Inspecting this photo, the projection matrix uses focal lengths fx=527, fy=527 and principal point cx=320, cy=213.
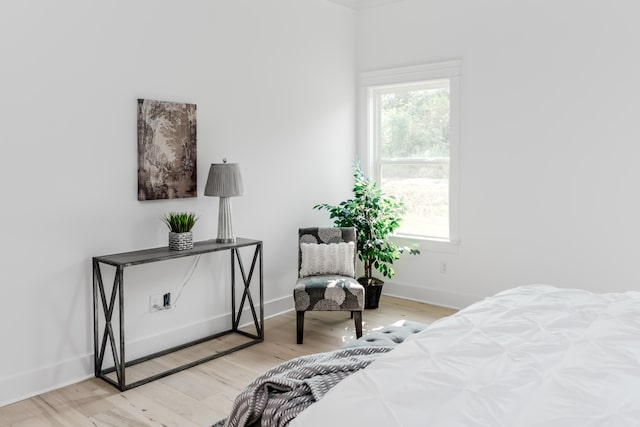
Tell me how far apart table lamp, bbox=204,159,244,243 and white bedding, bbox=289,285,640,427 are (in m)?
1.95

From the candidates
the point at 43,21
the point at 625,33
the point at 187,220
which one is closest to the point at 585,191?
the point at 625,33

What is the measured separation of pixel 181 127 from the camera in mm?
3658

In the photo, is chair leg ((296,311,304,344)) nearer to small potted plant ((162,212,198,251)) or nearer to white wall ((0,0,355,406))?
white wall ((0,0,355,406))

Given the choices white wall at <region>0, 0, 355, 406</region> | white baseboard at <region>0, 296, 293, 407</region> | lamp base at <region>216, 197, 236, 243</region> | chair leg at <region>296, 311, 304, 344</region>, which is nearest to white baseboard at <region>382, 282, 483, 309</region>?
white wall at <region>0, 0, 355, 406</region>

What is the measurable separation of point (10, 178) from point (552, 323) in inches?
111

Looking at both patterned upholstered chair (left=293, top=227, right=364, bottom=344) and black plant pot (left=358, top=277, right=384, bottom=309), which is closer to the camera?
patterned upholstered chair (left=293, top=227, right=364, bottom=344)

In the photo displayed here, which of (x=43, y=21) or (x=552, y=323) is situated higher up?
(x=43, y=21)

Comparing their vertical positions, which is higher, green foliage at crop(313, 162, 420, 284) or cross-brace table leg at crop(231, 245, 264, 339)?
green foliage at crop(313, 162, 420, 284)

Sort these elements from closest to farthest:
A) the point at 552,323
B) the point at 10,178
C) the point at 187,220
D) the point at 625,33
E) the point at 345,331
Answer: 1. the point at 552,323
2. the point at 10,178
3. the point at 187,220
4. the point at 625,33
5. the point at 345,331

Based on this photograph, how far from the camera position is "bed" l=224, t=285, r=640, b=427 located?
139cm

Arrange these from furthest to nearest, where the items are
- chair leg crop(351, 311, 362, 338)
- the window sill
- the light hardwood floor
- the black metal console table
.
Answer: the window sill
chair leg crop(351, 311, 362, 338)
the black metal console table
the light hardwood floor

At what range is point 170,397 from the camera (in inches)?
117

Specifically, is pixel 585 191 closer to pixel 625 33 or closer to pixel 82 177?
pixel 625 33

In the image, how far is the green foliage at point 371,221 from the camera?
4570 millimetres
